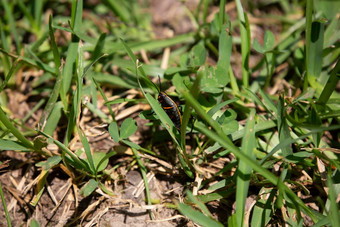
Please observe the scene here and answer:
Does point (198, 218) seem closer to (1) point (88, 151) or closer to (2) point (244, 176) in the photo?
(2) point (244, 176)

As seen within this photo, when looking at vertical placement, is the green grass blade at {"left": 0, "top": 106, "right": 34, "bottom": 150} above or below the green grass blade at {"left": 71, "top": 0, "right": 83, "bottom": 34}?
below

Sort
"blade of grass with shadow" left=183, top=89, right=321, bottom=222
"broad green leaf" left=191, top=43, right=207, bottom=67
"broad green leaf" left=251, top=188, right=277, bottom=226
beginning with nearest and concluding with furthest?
"blade of grass with shadow" left=183, top=89, right=321, bottom=222 → "broad green leaf" left=251, top=188, right=277, bottom=226 → "broad green leaf" left=191, top=43, right=207, bottom=67

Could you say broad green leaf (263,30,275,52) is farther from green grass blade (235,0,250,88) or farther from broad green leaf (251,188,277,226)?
broad green leaf (251,188,277,226)

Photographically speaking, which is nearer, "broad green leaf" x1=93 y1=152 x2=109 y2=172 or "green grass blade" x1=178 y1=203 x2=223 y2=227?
"green grass blade" x1=178 y1=203 x2=223 y2=227

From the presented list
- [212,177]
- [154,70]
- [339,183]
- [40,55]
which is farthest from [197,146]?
[40,55]

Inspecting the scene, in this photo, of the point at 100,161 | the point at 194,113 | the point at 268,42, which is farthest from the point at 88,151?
the point at 268,42

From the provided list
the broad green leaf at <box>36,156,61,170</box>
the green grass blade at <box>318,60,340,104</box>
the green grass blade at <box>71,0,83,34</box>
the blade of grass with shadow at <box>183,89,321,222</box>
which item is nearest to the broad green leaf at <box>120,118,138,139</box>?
the broad green leaf at <box>36,156,61,170</box>

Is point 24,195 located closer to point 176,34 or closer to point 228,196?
point 228,196

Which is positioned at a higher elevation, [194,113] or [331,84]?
[331,84]
